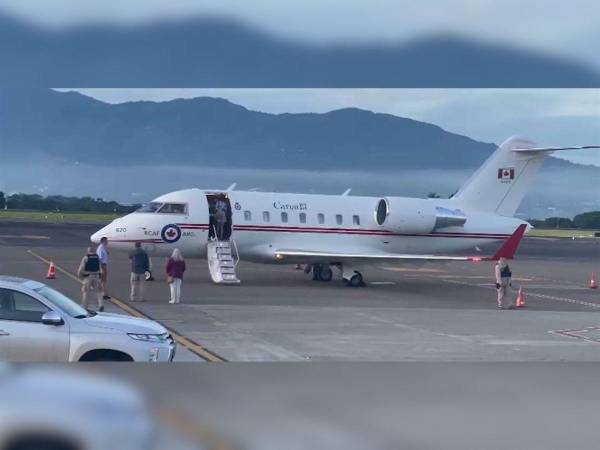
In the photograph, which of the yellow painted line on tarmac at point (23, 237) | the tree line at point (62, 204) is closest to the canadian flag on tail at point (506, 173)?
the tree line at point (62, 204)

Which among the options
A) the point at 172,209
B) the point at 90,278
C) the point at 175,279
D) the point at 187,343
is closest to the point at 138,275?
the point at 175,279

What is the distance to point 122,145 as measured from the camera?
4.98m

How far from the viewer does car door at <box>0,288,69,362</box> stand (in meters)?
8.86

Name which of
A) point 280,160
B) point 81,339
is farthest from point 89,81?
point 81,339

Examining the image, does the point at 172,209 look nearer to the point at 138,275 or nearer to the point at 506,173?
the point at 138,275

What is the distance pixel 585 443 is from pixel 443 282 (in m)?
26.8

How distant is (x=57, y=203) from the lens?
5691mm

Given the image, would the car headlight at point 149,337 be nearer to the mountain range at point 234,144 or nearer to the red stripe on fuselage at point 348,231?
the mountain range at point 234,144

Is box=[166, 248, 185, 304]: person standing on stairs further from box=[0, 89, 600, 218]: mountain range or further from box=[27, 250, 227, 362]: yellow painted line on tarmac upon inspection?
box=[0, 89, 600, 218]: mountain range

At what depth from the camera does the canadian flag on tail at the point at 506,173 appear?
2573 centimetres

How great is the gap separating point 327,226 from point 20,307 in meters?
17.7

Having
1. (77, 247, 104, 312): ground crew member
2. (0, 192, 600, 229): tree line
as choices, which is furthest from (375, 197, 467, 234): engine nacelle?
(0, 192, 600, 229): tree line

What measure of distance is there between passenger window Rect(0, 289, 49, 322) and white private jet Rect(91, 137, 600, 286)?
1469 cm

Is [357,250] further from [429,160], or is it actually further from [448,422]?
[448,422]
